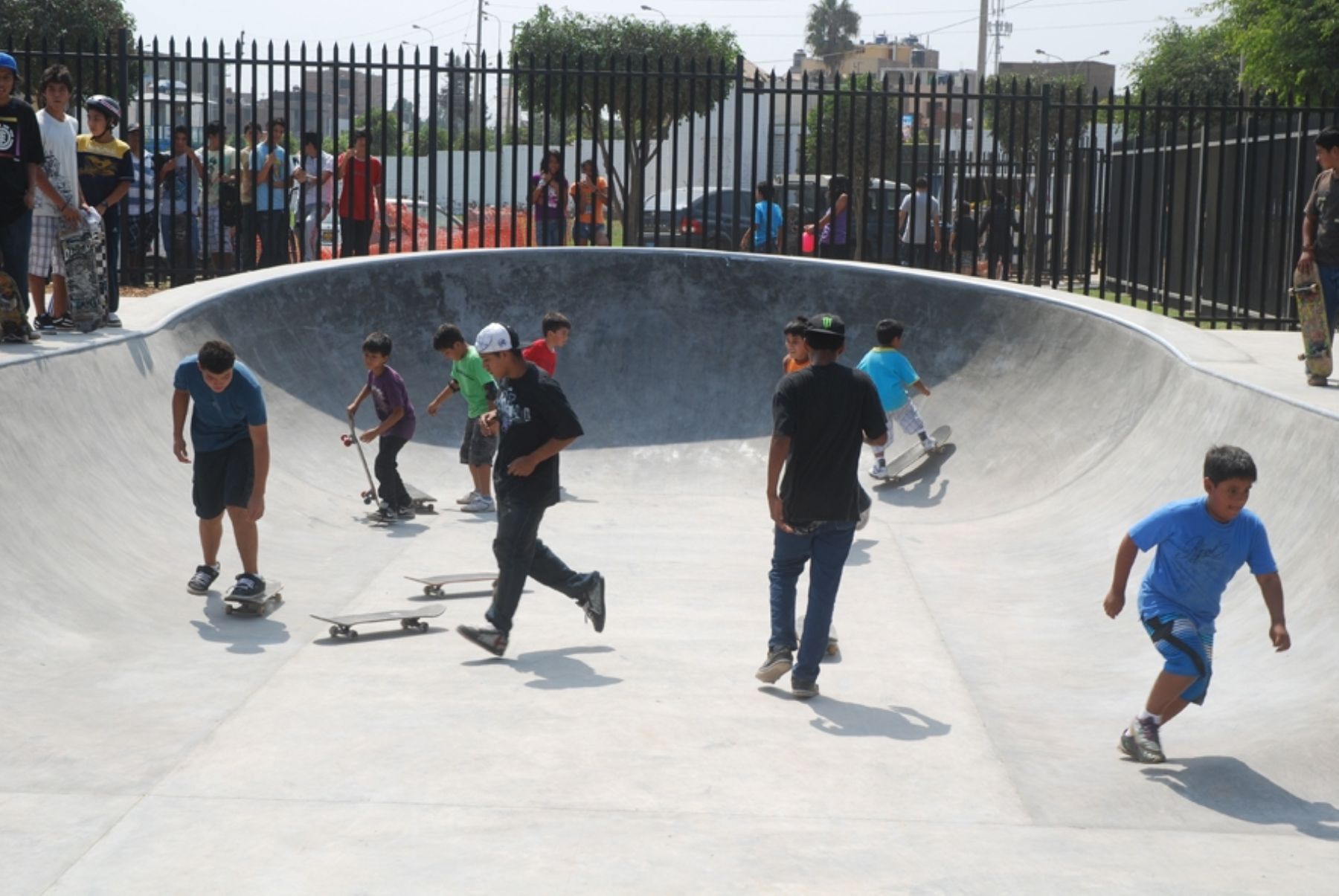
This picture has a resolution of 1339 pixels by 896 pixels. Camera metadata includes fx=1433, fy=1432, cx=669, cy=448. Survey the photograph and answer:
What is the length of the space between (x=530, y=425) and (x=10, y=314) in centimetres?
406

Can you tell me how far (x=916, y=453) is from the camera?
12.0 meters

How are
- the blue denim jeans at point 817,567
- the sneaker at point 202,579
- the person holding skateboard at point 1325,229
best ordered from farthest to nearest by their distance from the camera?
the person holding skateboard at point 1325,229 < the sneaker at point 202,579 < the blue denim jeans at point 817,567

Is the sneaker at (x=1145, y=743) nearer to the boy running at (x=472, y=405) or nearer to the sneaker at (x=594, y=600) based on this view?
the sneaker at (x=594, y=600)

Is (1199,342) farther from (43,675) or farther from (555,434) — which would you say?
(43,675)

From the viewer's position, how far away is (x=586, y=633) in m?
7.27

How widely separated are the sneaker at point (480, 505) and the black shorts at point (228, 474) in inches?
130

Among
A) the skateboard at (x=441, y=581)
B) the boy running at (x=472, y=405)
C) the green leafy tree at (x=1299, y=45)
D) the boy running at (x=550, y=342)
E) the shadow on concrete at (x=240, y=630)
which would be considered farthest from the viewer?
the green leafy tree at (x=1299, y=45)

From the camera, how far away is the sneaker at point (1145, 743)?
522 cm

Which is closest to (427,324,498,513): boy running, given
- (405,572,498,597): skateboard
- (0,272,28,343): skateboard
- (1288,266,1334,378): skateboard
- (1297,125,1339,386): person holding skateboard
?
(405,572,498,597): skateboard

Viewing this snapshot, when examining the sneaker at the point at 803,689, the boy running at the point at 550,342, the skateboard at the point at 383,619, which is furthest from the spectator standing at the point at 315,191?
the sneaker at the point at 803,689

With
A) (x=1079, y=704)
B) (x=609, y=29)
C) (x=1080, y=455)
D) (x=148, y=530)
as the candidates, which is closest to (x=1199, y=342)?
(x=1080, y=455)

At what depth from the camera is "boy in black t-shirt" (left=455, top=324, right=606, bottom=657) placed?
6.58 m

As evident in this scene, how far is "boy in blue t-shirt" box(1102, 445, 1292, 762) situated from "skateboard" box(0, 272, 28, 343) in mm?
6776

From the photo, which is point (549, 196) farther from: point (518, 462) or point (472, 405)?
point (518, 462)
